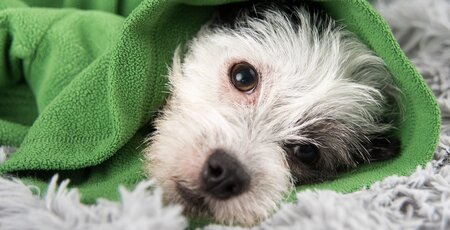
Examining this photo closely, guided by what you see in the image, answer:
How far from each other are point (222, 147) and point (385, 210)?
46 cm

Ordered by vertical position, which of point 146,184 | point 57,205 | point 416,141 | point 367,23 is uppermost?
point 367,23

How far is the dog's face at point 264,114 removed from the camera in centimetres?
139

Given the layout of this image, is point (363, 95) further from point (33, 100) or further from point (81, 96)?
point (33, 100)

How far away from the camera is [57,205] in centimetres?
117

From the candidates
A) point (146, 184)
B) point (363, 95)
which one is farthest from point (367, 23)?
point (146, 184)

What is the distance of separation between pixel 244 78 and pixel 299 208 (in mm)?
580

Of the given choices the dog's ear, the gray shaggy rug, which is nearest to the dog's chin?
the gray shaggy rug

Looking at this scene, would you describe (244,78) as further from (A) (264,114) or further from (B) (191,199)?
(B) (191,199)

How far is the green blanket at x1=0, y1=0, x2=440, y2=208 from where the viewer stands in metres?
1.53

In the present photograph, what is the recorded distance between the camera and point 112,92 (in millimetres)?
1544

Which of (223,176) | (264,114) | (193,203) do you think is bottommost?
(193,203)

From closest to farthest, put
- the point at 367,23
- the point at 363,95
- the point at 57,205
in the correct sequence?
the point at 57,205 < the point at 367,23 < the point at 363,95

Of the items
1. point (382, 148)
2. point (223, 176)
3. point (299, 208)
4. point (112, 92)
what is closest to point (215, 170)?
point (223, 176)

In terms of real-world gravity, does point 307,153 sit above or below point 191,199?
above
